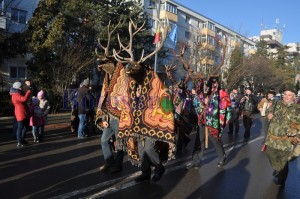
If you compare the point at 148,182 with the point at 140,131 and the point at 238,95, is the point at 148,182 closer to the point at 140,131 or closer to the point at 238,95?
the point at 140,131

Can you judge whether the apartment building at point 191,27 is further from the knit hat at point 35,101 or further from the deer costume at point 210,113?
the deer costume at point 210,113

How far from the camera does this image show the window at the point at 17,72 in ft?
90.6

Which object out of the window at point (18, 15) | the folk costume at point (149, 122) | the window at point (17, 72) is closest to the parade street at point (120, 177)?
the folk costume at point (149, 122)

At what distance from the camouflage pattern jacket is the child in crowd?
653 cm

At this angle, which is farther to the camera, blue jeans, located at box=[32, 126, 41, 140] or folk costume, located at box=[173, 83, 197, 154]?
blue jeans, located at box=[32, 126, 41, 140]

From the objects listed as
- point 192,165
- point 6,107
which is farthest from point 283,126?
point 6,107

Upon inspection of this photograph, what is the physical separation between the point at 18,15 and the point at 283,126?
84.7ft

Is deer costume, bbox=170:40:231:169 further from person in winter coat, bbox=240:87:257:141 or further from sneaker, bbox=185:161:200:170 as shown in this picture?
person in winter coat, bbox=240:87:257:141

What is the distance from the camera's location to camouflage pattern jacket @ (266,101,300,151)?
20.6ft

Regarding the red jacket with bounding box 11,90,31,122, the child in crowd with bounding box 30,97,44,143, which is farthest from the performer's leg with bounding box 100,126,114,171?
the child in crowd with bounding box 30,97,44,143

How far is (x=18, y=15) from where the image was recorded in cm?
2816

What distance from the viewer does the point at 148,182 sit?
6367mm

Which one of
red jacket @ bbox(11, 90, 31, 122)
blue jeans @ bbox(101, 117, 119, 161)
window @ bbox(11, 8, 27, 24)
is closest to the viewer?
blue jeans @ bbox(101, 117, 119, 161)

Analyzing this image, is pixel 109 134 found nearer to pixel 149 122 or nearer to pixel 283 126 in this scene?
pixel 149 122
